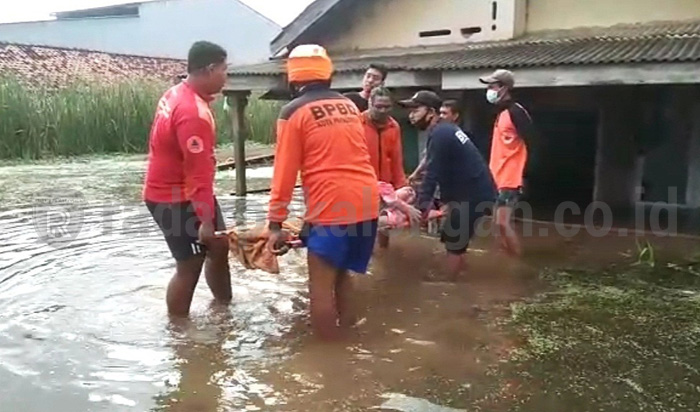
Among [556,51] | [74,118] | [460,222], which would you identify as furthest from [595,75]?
[74,118]

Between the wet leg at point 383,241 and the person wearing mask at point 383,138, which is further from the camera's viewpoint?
the wet leg at point 383,241

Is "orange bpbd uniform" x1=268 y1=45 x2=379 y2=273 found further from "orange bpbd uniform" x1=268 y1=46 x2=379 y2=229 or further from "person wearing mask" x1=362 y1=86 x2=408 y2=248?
"person wearing mask" x1=362 y1=86 x2=408 y2=248

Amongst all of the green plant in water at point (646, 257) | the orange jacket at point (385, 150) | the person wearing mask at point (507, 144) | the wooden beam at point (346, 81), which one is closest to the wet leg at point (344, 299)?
the orange jacket at point (385, 150)

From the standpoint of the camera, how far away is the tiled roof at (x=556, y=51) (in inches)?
305

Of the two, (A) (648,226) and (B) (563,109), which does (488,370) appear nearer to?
(A) (648,226)

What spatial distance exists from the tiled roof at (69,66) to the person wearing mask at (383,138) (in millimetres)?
17074

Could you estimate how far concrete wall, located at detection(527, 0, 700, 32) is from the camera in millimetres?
9688

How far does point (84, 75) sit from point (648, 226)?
797 inches

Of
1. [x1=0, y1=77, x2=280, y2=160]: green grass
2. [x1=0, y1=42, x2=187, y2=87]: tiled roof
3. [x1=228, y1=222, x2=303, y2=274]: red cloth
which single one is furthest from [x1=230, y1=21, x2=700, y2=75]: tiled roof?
[x1=0, y1=42, x2=187, y2=87]: tiled roof

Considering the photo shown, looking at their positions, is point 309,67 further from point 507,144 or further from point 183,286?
point 507,144

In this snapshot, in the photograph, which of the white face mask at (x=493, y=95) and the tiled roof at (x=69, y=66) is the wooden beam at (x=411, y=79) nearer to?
the white face mask at (x=493, y=95)

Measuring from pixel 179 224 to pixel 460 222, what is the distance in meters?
2.29

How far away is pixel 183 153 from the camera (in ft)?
15.1

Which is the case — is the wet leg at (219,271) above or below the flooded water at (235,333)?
above
